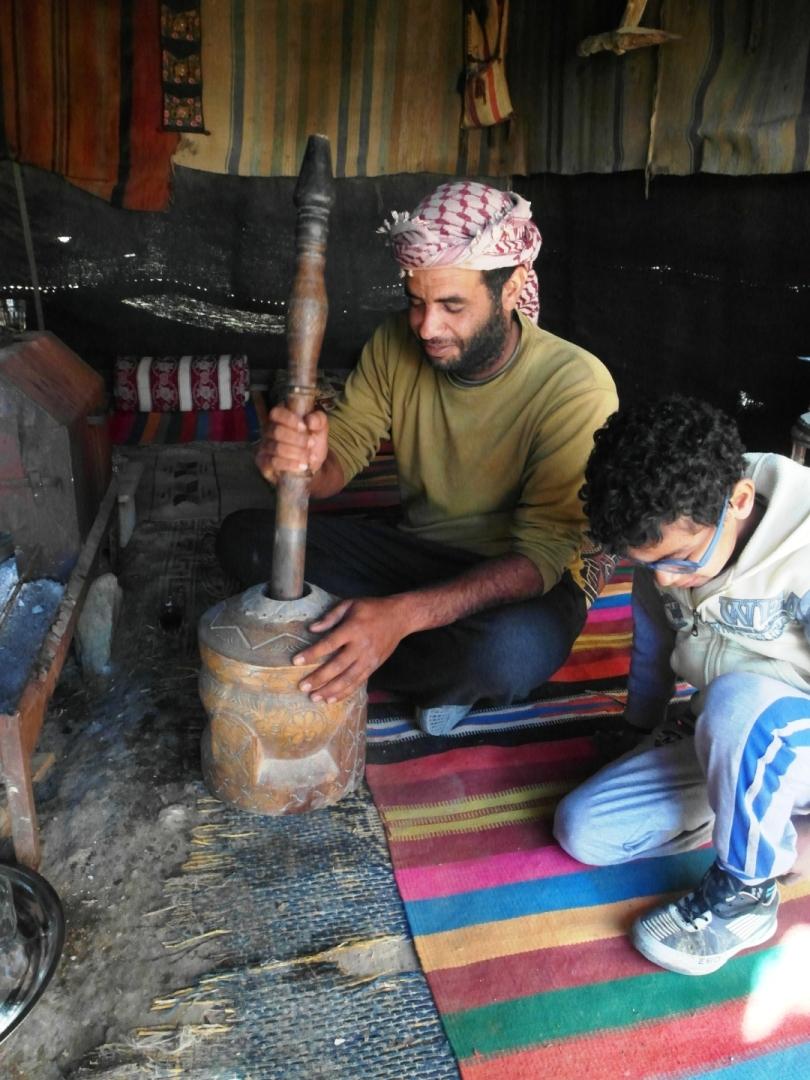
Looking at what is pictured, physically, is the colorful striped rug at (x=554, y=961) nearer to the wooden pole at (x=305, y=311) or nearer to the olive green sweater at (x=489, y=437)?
the olive green sweater at (x=489, y=437)

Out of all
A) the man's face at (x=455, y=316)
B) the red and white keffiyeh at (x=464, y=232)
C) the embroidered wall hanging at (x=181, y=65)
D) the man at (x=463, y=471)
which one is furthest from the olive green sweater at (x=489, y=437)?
the embroidered wall hanging at (x=181, y=65)

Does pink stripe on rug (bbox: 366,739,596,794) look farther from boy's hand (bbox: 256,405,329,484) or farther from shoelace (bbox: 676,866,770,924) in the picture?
boy's hand (bbox: 256,405,329,484)

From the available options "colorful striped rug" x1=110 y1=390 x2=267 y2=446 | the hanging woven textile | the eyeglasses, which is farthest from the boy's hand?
the hanging woven textile

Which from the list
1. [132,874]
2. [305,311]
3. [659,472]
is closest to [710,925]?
[659,472]

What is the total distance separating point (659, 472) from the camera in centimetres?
143

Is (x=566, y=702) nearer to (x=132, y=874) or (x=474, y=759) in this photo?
(x=474, y=759)

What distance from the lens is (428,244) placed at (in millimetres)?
2037

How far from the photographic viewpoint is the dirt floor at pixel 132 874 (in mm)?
1407

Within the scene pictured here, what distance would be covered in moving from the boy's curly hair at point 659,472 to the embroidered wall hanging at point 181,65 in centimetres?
402

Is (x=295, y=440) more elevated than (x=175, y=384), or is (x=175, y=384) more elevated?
(x=295, y=440)

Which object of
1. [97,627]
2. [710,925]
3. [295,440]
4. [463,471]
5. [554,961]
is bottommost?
[554,961]

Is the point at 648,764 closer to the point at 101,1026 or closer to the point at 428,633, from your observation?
the point at 428,633

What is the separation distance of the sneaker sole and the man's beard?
131 centimetres

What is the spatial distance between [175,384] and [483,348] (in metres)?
3.15
